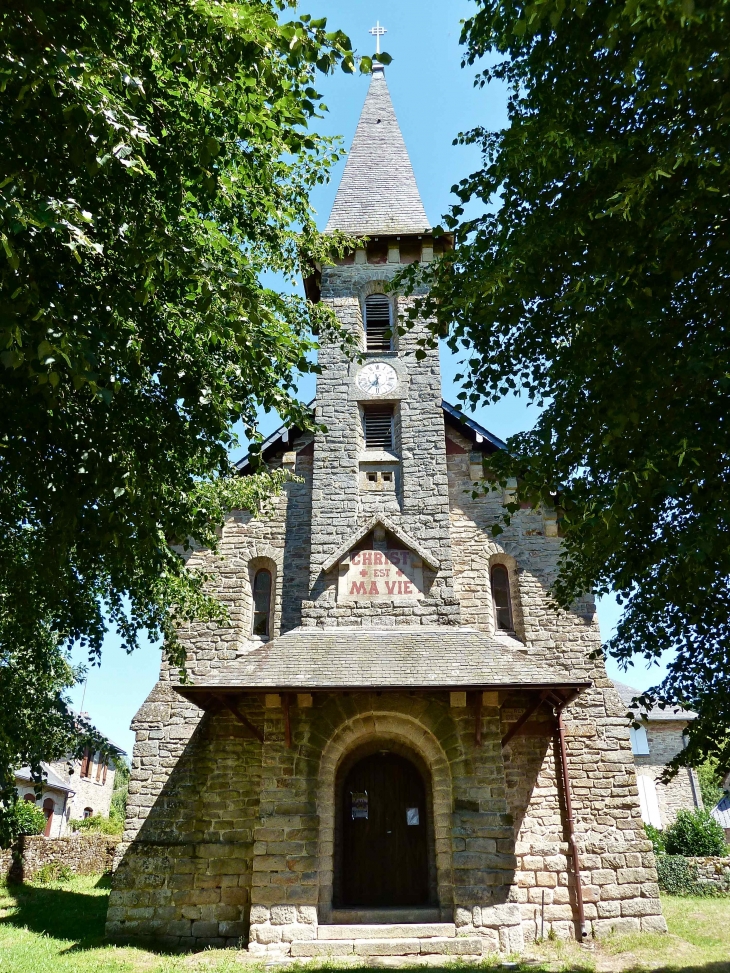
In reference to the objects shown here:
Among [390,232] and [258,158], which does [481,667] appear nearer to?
[258,158]

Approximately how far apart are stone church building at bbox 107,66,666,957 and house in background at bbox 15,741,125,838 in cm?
1391

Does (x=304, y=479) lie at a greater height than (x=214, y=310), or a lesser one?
greater

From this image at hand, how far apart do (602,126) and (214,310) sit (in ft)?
12.0

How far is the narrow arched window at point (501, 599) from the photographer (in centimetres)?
1213

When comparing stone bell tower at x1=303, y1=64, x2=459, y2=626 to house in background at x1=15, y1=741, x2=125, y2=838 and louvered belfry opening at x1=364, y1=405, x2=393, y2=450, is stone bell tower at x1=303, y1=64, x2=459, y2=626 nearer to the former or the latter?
louvered belfry opening at x1=364, y1=405, x2=393, y2=450

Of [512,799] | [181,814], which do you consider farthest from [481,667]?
[181,814]

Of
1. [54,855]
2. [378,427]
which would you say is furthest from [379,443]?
[54,855]

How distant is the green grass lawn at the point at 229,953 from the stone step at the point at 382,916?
0.79 metres

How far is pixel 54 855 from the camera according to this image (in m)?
16.7

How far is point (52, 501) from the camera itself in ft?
18.5

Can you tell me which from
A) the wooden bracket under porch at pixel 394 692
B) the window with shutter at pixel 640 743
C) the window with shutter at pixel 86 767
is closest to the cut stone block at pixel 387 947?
the wooden bracket under porch at pixel 394 692

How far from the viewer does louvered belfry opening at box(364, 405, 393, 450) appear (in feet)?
43.5

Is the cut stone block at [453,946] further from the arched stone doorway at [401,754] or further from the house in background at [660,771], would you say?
the house in background at [660,771]

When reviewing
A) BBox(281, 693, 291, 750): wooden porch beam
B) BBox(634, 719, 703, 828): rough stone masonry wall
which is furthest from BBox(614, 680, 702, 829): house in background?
BBox(281, 693, 291, 750): wooden porch beam
